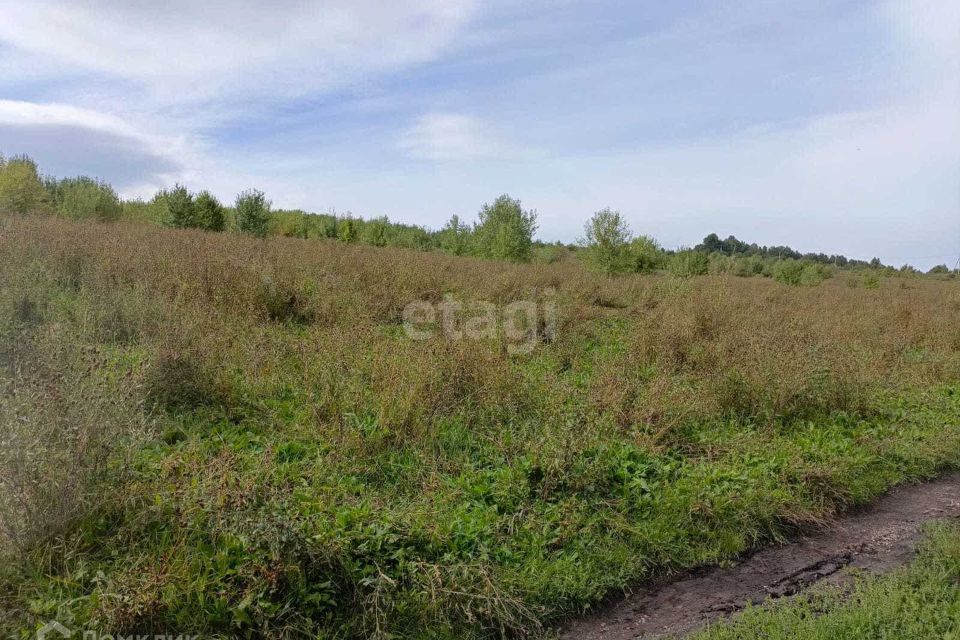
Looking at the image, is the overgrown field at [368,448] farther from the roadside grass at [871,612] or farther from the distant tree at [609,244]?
the distant tree at [609,244]

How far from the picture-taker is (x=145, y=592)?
301 cm

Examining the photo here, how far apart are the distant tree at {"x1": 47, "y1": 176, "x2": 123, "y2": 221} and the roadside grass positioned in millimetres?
20413

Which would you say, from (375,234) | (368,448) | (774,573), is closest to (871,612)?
(774,573)

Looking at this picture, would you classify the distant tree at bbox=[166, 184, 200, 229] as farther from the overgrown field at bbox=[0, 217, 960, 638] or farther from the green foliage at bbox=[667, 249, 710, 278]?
the green foliage at bbox=[667, 249, 710, 278]

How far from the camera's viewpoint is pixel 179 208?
805 inches

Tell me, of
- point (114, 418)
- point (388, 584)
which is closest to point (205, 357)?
point (114, 418)

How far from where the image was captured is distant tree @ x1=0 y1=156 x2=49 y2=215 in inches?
728

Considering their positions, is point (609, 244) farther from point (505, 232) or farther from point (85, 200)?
point (85, 200)

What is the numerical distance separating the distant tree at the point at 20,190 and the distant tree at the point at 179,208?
12.3ft

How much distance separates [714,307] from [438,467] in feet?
23.3

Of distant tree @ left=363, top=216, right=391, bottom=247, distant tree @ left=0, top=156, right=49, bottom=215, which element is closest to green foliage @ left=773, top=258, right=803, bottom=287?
distant tree @ left=363, top=216, right=391, bottom=247

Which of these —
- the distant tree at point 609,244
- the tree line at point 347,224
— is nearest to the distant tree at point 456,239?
the tree line at point 347,224

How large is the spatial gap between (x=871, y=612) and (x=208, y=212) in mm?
23088

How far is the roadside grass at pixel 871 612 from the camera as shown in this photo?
335cm
